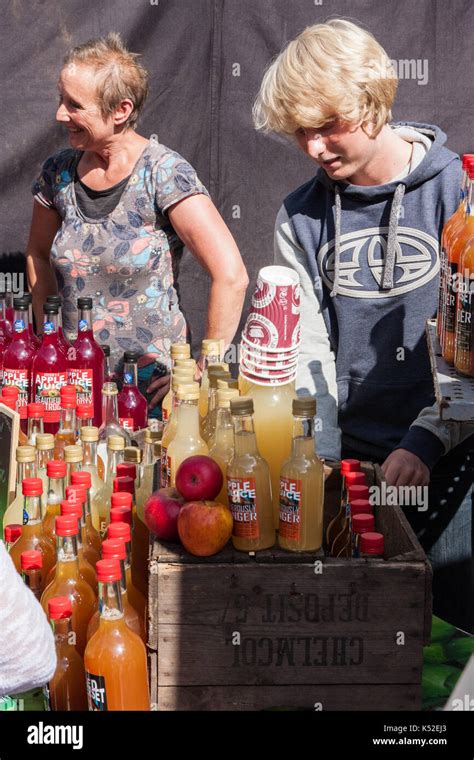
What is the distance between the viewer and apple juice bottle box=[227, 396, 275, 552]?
1787 millimetres

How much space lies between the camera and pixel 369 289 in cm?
265

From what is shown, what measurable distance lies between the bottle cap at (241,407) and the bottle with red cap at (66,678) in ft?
1.55

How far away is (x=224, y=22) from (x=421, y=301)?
2.15m

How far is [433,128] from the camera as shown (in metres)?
2.68

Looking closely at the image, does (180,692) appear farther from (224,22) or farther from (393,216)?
(224,22)

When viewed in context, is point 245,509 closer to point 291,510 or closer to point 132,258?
point 291,510

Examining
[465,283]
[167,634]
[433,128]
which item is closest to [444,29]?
[433,128]

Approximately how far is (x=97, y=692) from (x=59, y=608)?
0.16m

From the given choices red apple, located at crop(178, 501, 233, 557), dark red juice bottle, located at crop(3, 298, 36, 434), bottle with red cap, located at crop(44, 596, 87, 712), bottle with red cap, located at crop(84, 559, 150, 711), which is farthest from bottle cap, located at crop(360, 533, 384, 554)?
dark red juice bottle, located at crop(3, 298, 36, 434)

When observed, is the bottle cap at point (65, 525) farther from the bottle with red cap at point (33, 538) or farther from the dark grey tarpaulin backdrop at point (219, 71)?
the dark grey tarpaulin backdrop at point (219, 71)

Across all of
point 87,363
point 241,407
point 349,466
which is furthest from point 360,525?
point 87,363

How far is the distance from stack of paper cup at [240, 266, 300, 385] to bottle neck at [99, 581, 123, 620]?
52cm

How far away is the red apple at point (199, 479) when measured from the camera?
1.81m

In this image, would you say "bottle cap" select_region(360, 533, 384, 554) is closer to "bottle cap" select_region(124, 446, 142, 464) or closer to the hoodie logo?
"bottle cap" select_region(124, 446, 142, 464)
